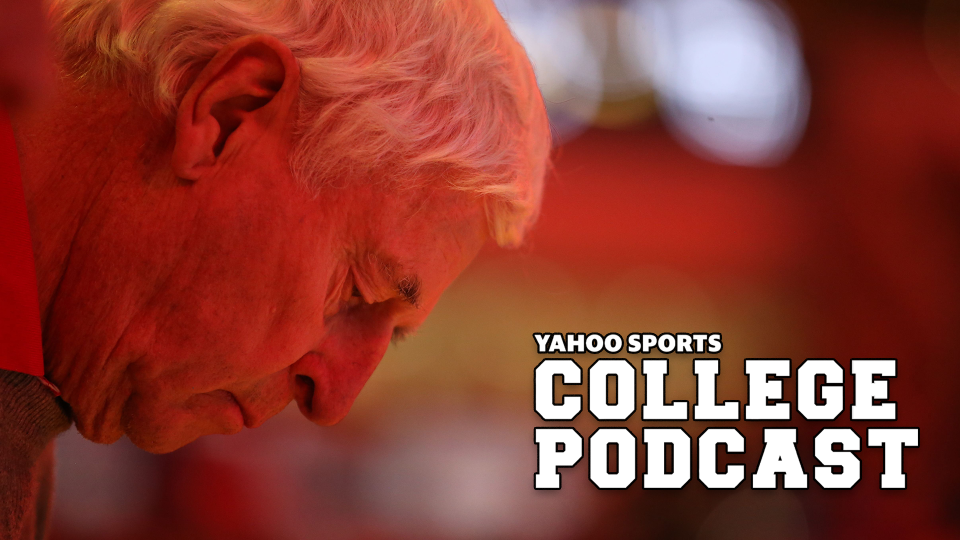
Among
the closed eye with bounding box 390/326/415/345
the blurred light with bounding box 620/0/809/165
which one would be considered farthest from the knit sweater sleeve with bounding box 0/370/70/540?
the blurred light with bounding box 620/0/809/165

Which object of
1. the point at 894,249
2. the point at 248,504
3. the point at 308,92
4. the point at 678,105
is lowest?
the point at 248,504

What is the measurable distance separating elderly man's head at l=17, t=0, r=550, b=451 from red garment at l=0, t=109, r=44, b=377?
6 centimetres

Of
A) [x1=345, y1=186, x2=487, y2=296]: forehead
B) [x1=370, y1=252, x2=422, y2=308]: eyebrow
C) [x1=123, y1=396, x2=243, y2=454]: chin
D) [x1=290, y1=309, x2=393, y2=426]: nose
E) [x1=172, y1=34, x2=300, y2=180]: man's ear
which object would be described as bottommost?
[x1=123, y1=396, x2=243, y2=454]: chin

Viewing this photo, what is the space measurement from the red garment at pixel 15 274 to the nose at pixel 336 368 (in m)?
0.26

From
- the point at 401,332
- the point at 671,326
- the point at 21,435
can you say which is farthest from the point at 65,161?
the point at 671,326

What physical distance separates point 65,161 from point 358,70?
0.25 metres

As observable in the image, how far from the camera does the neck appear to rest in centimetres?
63

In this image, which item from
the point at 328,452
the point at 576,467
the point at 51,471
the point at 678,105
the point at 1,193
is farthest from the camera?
the point at 678,105

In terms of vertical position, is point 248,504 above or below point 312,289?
below

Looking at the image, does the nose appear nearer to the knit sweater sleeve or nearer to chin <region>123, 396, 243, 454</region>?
chin <region>123, 396, 243, 454</region>

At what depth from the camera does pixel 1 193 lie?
0.55 metres

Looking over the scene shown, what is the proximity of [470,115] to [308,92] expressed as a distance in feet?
0.52

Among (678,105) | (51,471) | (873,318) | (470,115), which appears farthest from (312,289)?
(873,318)

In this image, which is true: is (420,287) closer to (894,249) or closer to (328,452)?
(328,452)
